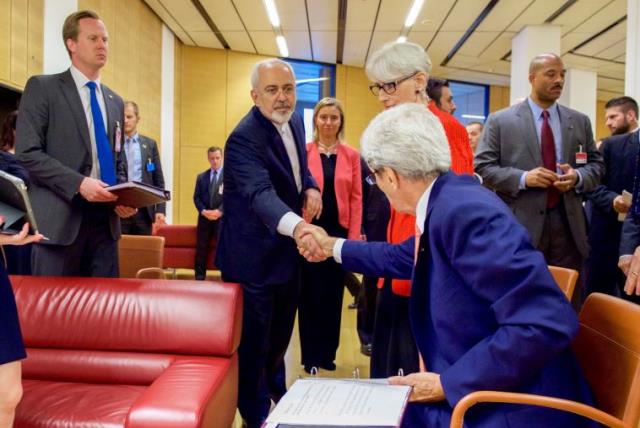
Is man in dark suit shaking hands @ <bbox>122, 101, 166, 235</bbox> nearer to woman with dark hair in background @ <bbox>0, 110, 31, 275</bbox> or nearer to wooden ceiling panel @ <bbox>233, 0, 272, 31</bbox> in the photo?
woman with dark hair in background @ <bbox>0, 110, 31, 275</bbox>

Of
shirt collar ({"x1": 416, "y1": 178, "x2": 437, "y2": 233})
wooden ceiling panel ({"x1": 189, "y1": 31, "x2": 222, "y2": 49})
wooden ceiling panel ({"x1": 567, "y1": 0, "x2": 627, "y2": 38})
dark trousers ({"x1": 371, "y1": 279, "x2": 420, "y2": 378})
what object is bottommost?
dark trousers ({"x1": 371, "y1": 279, "x2": 420, "y2": 378})

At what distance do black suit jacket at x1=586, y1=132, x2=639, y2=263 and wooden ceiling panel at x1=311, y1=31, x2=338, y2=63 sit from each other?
5.58 metres

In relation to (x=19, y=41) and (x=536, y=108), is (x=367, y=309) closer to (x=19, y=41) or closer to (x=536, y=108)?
(x=536, y=108)

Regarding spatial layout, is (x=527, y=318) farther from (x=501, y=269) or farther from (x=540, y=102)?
(x=540, y=102)

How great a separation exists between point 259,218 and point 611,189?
258 centimetres

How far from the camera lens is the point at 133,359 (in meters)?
2.08

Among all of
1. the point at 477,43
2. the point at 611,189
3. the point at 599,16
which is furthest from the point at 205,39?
the point at 611,189

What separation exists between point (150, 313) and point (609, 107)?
12.5 ft

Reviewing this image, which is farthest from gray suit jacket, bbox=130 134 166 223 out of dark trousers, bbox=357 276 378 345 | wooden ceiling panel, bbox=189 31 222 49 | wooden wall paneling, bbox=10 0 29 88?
wooden ceiling panel, bbox=189 31 222 49

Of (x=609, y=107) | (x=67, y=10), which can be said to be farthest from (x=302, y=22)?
(x=609, y=107)

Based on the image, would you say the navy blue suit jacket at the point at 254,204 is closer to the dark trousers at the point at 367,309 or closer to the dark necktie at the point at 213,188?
the dark trousers at the point at 367,309

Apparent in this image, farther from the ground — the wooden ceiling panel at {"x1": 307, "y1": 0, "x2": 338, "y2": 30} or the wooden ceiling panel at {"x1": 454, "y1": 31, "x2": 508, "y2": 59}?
the wooden ceiling panel at {"x1": 307, "y1": 0, "x2": 338, "y2": 30}

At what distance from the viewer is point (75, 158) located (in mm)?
2340

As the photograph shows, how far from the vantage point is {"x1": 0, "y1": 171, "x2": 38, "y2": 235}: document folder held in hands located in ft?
4.97
